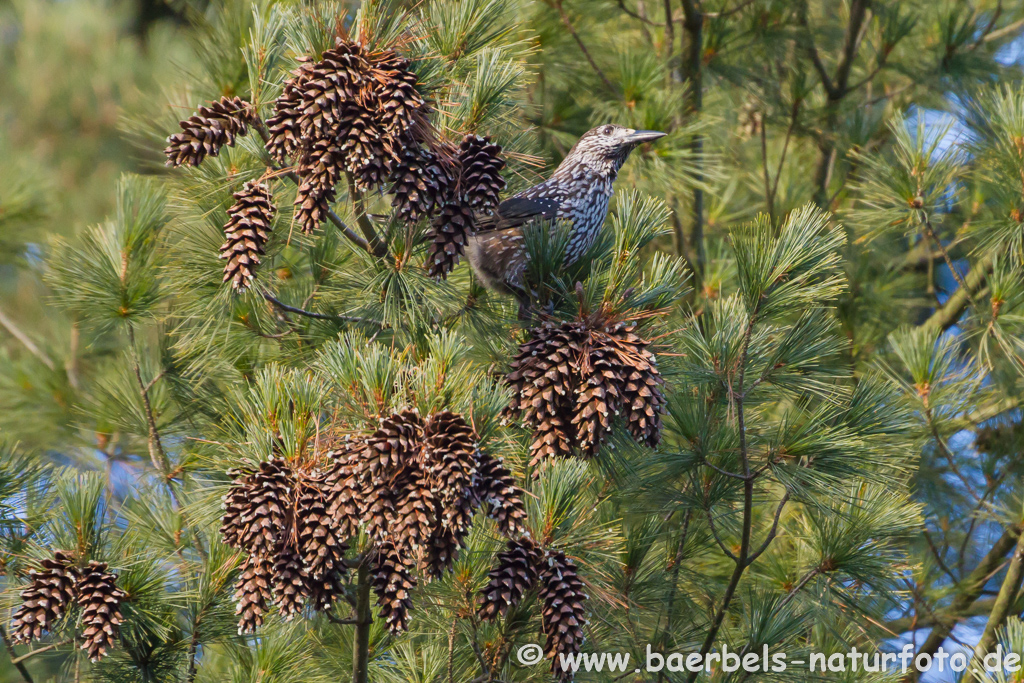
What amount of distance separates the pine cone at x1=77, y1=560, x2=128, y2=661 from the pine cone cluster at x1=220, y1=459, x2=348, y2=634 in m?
0.44

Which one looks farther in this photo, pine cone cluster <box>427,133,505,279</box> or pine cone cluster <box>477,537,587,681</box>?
pine cone cluster <box>427,133,505,279</box>

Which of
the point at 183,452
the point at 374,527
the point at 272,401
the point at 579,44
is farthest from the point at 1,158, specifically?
the point at 374,527

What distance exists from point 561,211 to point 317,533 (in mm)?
1287

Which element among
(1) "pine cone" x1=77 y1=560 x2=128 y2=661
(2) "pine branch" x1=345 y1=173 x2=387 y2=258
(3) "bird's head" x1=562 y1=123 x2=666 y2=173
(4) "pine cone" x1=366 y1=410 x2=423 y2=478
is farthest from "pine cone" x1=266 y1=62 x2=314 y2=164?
(3) "bird's head" x1=562 y1=123 x2=666 y2=173

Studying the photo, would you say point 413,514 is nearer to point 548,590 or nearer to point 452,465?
point 452,465

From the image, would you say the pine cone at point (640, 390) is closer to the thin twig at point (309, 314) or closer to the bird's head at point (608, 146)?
the thin twig at point (309, 314)

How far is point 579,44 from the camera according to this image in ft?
13.6

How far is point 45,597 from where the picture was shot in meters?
2.00

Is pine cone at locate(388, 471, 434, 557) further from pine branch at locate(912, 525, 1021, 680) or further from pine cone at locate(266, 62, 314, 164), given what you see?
pine branch at locate(912, 525, 1021, 680)

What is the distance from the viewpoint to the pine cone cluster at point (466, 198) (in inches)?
82.8

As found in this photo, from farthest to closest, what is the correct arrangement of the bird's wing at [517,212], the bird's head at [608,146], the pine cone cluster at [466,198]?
1. the bird's head at [608,146]
2. the bird's wing at [517,212]
3. the pine cone cluster at [466,198]

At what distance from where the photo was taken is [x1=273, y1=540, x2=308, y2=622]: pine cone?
175cm

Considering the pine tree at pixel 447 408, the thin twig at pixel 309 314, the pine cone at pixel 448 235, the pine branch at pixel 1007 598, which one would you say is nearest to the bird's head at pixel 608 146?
the pine tree at pixel 447 408

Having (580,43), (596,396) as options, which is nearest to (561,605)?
(596,396)
